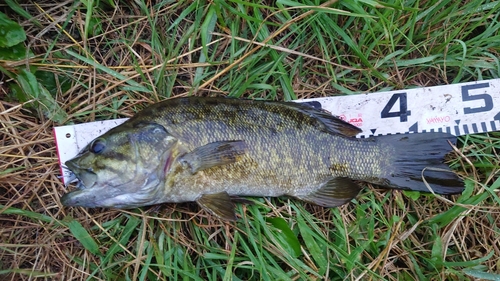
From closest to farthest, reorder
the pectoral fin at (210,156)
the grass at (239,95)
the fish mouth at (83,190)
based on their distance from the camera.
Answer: the fish mouth at (83,190) < the pectoral fin at (210,156) < the grass at (239,95)

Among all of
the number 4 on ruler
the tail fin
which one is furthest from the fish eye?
the number 4 on ruler

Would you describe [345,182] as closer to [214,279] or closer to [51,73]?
[214,279]

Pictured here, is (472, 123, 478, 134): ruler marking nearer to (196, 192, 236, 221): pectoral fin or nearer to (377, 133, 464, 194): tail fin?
(377, 133, 464, 194): tail fin

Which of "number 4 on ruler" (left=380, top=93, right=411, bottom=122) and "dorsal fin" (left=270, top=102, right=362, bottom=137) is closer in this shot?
"dorsal fin" (left=270, top=102, right=362, bottom=137)

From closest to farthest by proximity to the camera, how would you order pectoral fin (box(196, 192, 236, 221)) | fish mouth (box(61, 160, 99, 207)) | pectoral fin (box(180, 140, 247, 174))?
1. fish mouth (box(61, 160, 99, 207))
2. pectoral fin (box(180, 140, 247, 174))
3. pectoral fin (box(196, 192, 236, 221))

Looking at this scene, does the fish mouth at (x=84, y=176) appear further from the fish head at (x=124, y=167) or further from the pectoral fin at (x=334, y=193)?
the pectoral fin at (x=334, y=193)

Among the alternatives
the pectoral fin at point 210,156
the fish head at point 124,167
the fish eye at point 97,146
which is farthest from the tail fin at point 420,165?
the fish eye at point 97,146

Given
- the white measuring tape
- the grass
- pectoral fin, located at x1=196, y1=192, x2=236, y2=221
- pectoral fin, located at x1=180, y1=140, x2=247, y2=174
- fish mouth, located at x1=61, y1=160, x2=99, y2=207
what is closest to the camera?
fish mouth, located at x1=61, y1=160, x2=99, y2=207
